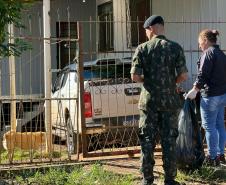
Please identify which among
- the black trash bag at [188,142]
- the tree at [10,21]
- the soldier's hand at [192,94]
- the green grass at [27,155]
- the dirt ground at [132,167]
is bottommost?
the green grass at [27,155]

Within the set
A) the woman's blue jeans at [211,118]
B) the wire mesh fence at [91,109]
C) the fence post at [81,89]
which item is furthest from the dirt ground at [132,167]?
the woman's blue jeans at [211,118]

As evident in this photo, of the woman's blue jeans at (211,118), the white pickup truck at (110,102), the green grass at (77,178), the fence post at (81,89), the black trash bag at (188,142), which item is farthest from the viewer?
the white pickup truck at (110,102)

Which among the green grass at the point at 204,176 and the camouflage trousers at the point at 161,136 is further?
the green grass at the point at 204,176

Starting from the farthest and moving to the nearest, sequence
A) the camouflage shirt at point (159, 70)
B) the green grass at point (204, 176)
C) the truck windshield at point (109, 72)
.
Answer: the truck windshield at point (109, 72)
the green grass at point (204, 176)
the camouflage shirt at point (159, 70)

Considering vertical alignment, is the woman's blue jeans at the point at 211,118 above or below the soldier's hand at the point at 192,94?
below

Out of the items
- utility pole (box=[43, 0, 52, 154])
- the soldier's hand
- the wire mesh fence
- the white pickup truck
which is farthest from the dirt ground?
utility pole (box=[43, 0, 52, 154])

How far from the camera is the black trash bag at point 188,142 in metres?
7.02

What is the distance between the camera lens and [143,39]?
13.1m

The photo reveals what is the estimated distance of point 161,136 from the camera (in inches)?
251

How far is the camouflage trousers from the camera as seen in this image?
20.7ft

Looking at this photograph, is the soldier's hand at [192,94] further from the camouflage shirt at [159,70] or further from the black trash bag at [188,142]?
the camouflage shirt at [159,70]

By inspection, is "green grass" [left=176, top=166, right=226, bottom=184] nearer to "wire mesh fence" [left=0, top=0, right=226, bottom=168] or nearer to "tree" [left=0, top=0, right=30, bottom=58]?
"wire mesh fence" [left=0, top=0, right=226, bottom=168]

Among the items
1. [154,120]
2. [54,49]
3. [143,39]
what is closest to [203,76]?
[154,120]

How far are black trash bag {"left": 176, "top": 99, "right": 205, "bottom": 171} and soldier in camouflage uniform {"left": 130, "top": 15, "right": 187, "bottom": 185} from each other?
2.23 ft
